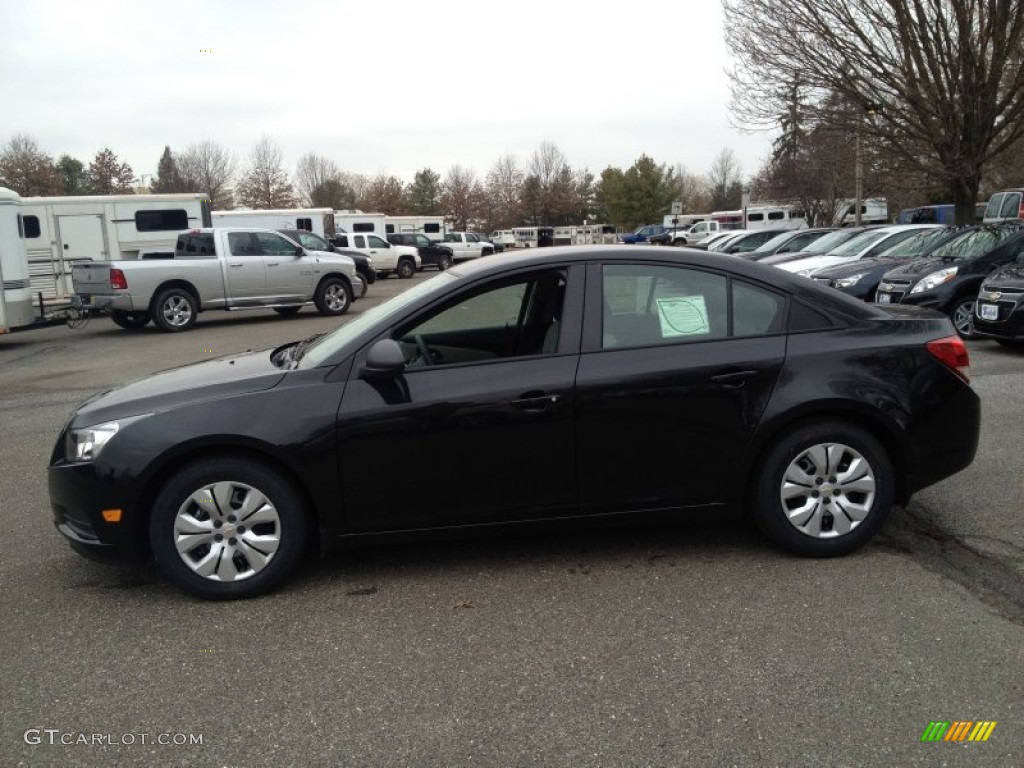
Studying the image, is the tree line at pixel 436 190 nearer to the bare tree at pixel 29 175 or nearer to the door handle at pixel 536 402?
the bare tree at pixel 29 175

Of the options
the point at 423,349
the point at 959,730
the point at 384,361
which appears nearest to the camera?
the point at 959,730

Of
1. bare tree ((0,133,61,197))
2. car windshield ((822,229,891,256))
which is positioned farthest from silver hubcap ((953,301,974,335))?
bare tree ((0,133,61,197))

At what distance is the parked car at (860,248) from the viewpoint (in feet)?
51.7

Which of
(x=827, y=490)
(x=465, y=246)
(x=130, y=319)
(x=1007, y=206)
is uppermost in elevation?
(x=1007, y=206)

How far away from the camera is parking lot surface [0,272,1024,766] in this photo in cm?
274

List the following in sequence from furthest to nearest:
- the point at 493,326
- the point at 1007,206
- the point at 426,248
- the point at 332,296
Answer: the point at 426,248 → the point at 1007,206 → the point at 332,296 → the point at 493,326

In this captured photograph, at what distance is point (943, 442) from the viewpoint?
4.16 metres

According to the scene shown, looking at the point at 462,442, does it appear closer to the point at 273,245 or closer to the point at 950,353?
the point at 950,353

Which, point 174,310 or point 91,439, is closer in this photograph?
point 91,439

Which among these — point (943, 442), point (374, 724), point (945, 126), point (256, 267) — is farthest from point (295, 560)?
point (945, 126)

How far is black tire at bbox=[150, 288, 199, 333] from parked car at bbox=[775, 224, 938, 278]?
38.7 feet

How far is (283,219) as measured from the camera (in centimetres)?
3231

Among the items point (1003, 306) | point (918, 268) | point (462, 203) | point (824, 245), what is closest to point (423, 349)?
point (1003, 306)

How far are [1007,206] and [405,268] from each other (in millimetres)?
21682
